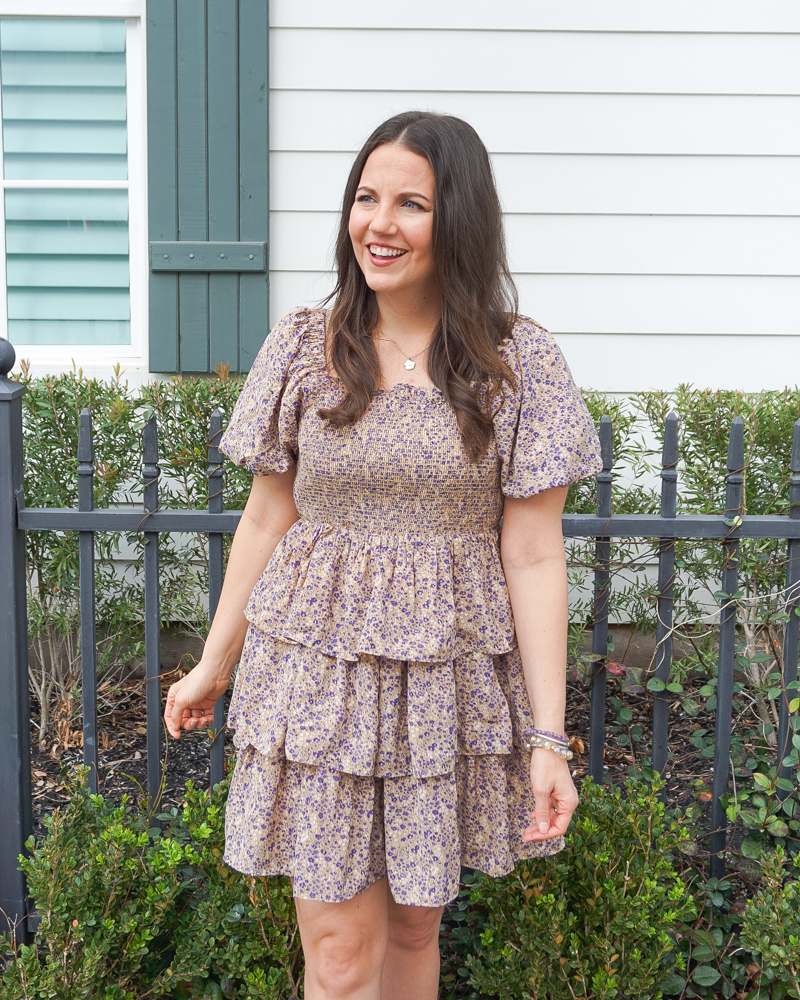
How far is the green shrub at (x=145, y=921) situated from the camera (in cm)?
198

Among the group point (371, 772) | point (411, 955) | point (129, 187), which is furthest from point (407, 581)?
point (129, 187)

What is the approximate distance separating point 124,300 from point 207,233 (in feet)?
1.76

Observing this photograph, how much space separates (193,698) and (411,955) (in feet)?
2.18

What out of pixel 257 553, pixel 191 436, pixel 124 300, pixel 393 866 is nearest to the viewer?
pixel 393 866

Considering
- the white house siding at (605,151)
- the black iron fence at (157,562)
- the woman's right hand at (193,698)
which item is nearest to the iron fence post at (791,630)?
the black iron fence at (157,562)

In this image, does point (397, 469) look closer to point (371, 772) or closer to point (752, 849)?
point (371, 772)

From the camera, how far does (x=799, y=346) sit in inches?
149

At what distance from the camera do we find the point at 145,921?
2092 millimetres

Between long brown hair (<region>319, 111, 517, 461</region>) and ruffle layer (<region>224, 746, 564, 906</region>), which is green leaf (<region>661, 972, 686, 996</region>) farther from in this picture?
long brown hair (<region>319, 111, 517, 461</region>)

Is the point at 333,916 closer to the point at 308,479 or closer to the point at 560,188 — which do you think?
the point at 308,479

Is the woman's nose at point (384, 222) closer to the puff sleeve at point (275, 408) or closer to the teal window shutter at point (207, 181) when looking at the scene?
the puff sleeve at point (275, 408)

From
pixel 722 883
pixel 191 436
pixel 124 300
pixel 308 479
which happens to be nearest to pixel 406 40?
pixel 124 300

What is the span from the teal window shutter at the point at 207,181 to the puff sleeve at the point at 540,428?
2208mm

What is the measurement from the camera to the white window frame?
12.1 feet
